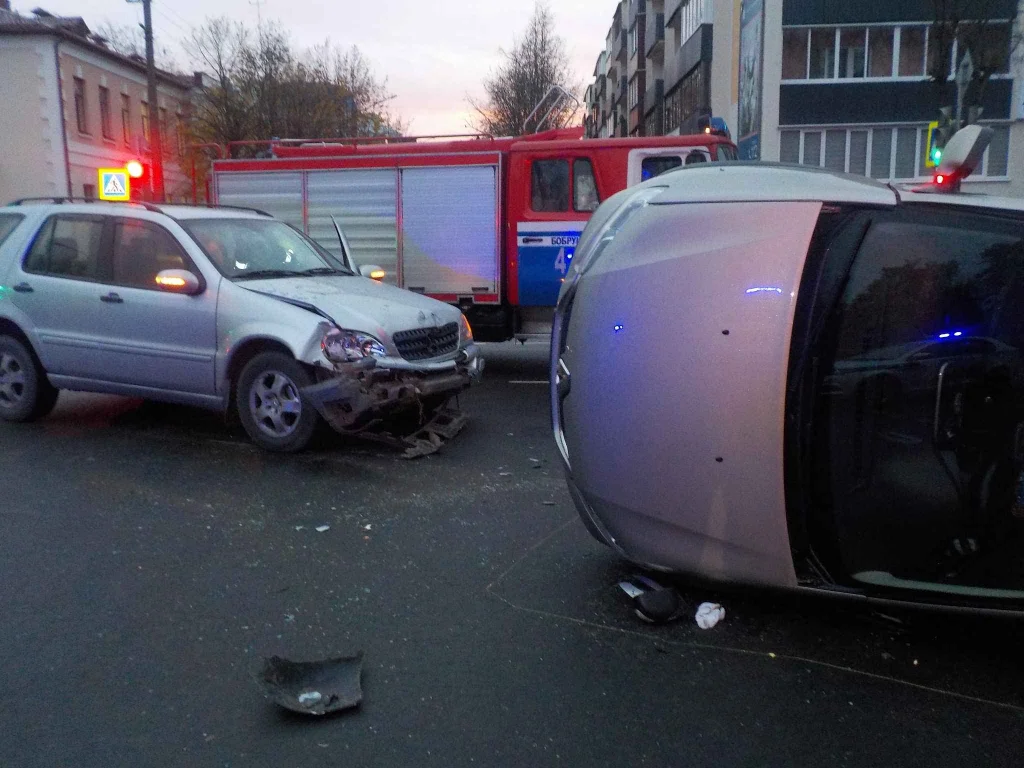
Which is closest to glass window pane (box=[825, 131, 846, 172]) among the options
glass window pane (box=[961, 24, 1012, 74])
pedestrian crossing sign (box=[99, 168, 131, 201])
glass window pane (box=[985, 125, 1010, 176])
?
glass window pane (box=[985, 125, 1010, 176])

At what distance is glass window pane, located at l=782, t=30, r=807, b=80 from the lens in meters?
30.2

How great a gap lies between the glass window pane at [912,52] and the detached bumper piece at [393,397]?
27126 mm

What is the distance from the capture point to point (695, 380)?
3574 millimetres

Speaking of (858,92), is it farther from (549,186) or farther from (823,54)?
(549,186)

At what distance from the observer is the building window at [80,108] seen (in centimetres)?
3571

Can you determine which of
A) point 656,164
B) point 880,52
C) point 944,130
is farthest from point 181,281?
point 880,52

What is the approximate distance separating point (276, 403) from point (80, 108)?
34128 mm

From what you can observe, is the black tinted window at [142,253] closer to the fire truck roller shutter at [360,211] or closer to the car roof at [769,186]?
the fire truck roller shutter at [360,211]

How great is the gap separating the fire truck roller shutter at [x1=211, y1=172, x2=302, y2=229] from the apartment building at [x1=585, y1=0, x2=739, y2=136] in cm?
917

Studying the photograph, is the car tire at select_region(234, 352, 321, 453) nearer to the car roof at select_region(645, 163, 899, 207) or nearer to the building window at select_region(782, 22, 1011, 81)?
the car roof at select_region(645, 163, 899, 207)

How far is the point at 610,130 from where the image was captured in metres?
83.1

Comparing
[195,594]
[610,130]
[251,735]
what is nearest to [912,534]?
[251,735]

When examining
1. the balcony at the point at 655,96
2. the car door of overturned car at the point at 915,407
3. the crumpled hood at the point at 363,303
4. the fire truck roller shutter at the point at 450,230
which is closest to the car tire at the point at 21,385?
the crumpled hood at the point at 363,303

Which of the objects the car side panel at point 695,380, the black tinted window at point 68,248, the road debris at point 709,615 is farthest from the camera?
the black tinted window at point 68,248
